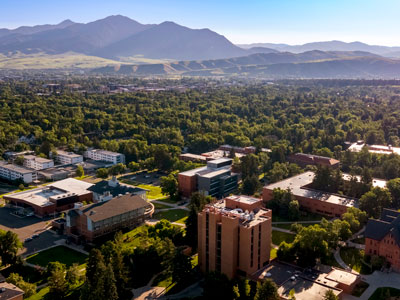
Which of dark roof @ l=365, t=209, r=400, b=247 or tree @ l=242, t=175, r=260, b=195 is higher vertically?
dark roof @ l=365, t=209, r=400, b=247

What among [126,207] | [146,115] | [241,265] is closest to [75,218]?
[126,207]

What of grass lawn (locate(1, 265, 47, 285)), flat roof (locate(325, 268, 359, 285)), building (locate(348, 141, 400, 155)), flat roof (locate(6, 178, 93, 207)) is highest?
building (locate(348, 141, 400, 155))

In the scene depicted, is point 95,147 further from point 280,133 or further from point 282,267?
point 282,267

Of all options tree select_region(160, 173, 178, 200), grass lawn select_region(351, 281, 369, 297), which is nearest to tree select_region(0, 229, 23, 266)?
tree select_region(160, 173, 178, 200)

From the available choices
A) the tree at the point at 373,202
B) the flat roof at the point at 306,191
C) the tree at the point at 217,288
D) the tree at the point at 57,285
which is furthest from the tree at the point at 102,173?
the tree at the point at 373,202

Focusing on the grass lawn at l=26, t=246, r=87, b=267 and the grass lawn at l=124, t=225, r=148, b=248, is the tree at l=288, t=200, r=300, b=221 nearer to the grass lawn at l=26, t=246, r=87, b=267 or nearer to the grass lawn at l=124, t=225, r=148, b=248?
the grass lawn at l=124, t=225, r=148, b=248
